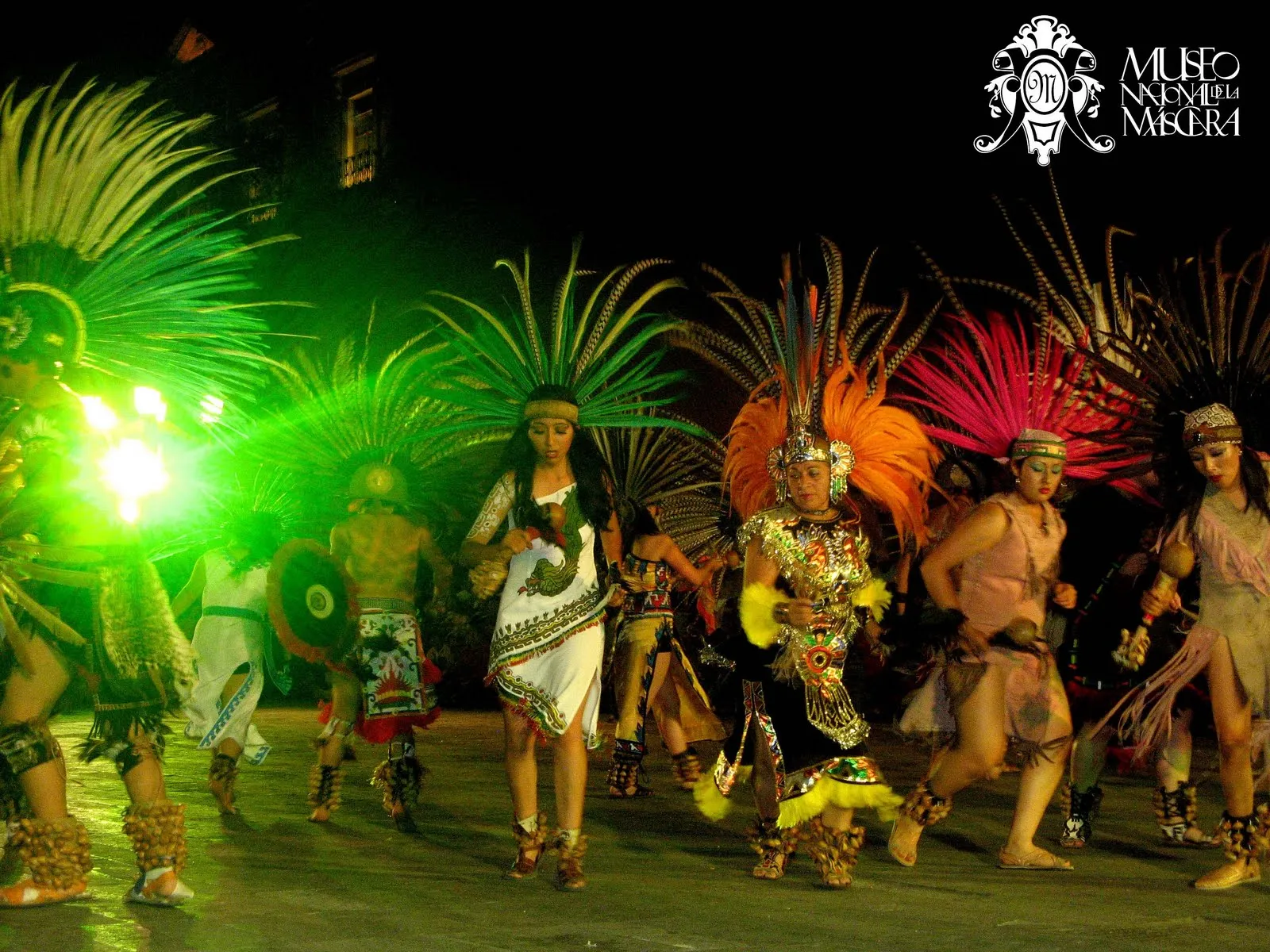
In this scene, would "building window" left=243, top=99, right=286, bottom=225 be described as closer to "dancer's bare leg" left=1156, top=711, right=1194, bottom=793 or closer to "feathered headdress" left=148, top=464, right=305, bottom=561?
"feathered headdress" left=148, top=464, right=305, bottom=561

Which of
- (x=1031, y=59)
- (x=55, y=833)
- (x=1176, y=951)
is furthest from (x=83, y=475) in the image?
(x=1031, y=59)

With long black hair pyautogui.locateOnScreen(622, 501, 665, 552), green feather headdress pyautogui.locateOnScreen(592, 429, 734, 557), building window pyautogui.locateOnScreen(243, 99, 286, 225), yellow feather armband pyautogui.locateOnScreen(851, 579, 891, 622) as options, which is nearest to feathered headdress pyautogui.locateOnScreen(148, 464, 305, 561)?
long black hair pyautogui.locateOnScreen(622, 501, 665, 552)

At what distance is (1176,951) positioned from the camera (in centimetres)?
525

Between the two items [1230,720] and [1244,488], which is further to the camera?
[1244,488]

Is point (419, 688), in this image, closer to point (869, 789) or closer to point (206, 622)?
point (206, 622)

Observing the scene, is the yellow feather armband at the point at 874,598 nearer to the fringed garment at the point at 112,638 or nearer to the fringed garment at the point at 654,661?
the fringed garment at the point at 112,638

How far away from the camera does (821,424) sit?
7148mm

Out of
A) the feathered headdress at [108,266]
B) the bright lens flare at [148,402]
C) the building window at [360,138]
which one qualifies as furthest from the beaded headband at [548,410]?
the building window at [360,138]

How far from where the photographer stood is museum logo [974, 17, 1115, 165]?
16.1m

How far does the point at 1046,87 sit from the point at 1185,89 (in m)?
1.40

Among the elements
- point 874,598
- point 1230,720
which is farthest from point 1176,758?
point 874,598

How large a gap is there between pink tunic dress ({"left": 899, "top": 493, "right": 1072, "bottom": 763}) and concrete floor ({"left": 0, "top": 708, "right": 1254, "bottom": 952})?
597 mm

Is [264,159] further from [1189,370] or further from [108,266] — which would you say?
[1189,370]

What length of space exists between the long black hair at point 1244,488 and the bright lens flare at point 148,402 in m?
4.18
